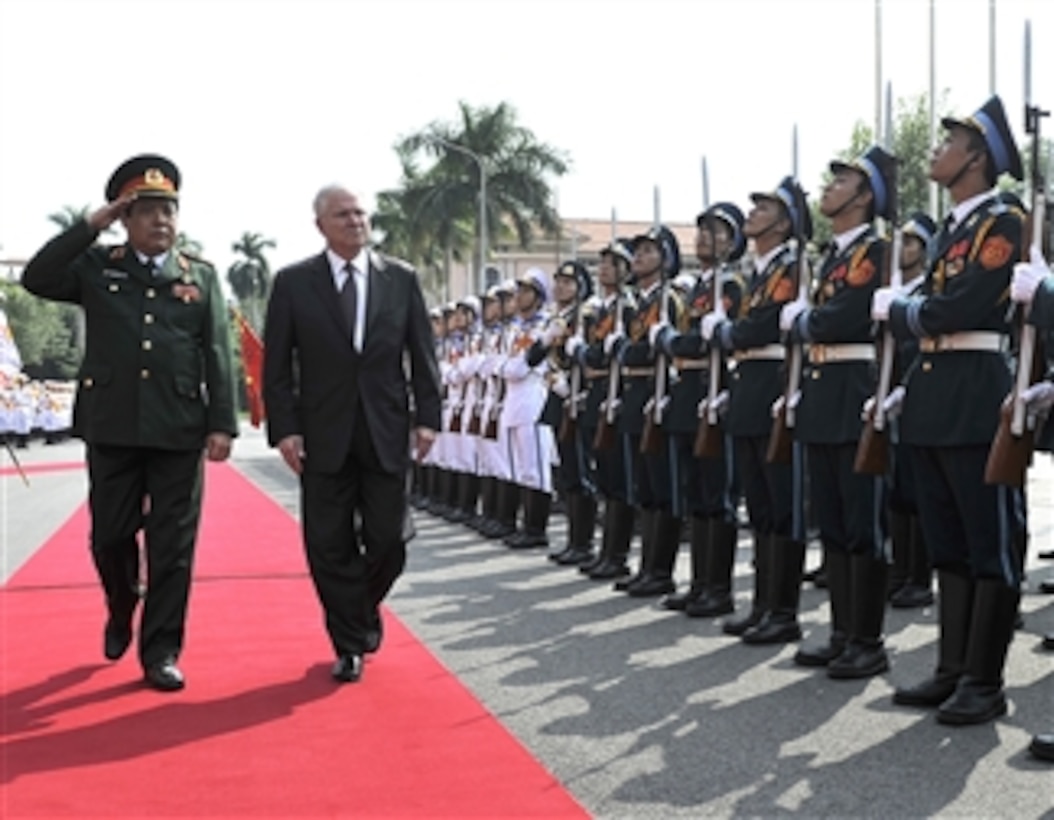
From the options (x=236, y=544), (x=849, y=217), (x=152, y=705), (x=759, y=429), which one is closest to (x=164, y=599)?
(x=152, y=705)

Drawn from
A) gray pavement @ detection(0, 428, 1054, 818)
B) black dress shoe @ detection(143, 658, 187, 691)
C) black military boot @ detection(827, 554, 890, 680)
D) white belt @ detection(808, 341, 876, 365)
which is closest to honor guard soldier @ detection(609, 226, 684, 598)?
gray pavement @ detection(0, 428, 1054, 818)

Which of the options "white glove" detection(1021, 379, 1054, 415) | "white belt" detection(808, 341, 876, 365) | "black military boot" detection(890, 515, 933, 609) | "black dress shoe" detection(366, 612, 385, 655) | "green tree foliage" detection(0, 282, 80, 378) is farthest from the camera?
Answer: "green tree foliage" detection(0, 282, 80, 378)

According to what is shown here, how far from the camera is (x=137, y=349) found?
5.87m

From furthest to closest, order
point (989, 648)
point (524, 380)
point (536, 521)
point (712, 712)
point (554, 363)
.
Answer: point (524, 380) → point (536, 521) → point (554, 363) → point (712, 712) → point (989, 648)

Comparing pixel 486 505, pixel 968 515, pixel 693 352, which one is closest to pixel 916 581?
pixel 693 352

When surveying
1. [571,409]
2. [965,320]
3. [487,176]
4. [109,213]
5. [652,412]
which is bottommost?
[571,409]

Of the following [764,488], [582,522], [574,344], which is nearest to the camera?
[764,488]

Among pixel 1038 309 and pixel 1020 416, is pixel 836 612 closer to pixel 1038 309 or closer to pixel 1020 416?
pixel 1020 416

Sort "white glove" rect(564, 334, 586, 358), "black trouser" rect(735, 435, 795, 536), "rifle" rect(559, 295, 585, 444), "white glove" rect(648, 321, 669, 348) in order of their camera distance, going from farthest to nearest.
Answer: "rifle" rect(559, 295, 585, 444) → "white glove" rect(564, 334, 586, 358) → "white glove" rect(648, 321, 669, 348) → "black trouser" rect(735, 435, 795, 536)

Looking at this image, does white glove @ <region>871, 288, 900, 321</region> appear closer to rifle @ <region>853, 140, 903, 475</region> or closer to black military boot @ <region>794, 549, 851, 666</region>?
rifle @ <region>853, 140, 903, 475</region>

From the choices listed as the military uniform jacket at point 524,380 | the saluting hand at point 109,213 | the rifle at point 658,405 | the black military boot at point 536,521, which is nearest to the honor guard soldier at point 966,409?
the rifle at point 658,405

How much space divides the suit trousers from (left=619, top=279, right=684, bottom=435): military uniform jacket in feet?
7.71

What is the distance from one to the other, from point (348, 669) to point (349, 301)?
143 cm

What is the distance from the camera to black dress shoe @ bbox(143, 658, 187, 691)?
18.9 feet
